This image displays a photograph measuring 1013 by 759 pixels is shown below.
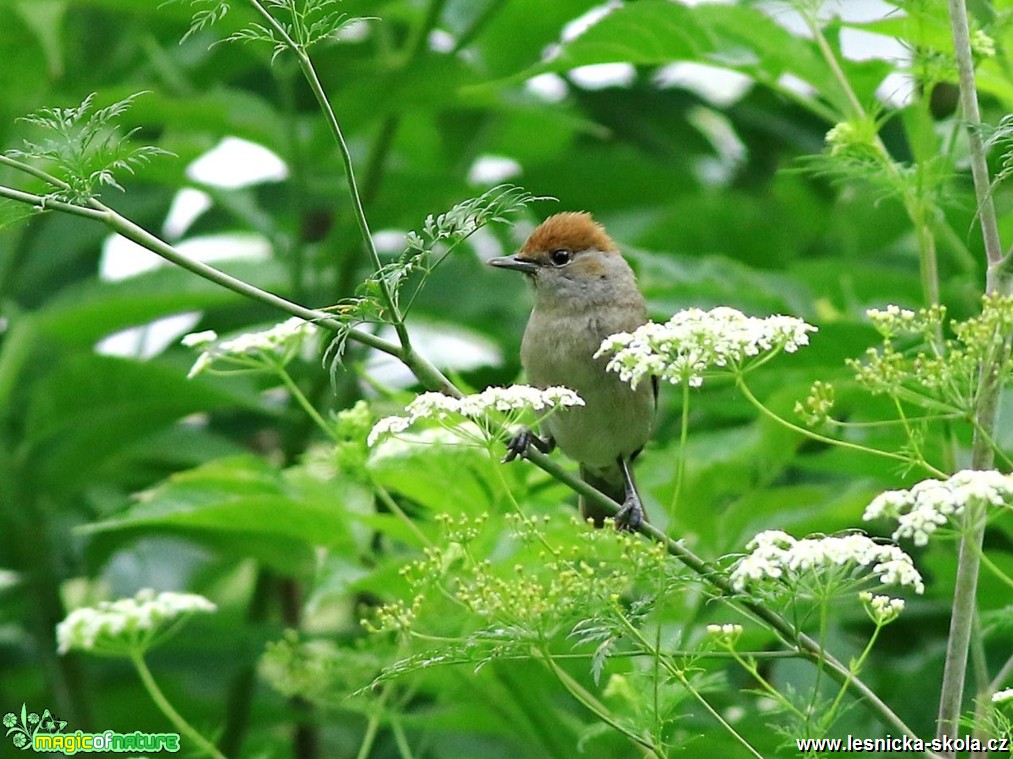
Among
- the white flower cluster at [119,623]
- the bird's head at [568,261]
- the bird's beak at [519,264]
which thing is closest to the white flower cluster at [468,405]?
the white flower cluster at [119,623]

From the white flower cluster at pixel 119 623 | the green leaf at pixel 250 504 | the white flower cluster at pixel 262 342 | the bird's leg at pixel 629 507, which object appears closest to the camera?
→ the white flower cluster at pixel 262 342

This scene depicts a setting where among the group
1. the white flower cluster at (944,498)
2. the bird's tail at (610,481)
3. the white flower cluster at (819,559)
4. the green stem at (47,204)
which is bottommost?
the bird's tail at (610,481)

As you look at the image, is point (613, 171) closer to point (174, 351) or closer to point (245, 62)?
point (245, 62)

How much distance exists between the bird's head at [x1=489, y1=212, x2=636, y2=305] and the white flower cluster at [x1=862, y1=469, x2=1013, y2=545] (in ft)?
9.09

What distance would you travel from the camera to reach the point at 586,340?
4695mm

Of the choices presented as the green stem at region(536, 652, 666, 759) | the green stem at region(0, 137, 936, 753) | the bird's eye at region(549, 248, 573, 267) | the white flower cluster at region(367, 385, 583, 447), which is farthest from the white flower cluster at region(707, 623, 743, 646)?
the bird's eye at region(549, 248, 573, 267)

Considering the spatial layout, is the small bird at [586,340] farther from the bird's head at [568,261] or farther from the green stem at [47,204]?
the green stem at [47,204]

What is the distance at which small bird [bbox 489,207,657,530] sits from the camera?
461 centimetres

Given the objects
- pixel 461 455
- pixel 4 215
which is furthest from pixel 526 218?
pixel 4 215

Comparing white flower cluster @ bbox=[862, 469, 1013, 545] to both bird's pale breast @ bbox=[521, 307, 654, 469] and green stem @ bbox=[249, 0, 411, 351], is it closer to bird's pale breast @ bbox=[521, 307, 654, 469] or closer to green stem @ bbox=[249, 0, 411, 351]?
green stem @ bbox=[249, 0, 411, 351]

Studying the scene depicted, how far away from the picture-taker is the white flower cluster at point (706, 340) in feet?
7.92

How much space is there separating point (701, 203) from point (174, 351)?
199 centimetres

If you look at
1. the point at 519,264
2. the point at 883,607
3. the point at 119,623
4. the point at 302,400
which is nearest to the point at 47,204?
the point at 302,400

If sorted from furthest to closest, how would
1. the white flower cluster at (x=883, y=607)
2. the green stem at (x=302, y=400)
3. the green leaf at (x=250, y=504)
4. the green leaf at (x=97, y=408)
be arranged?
1. the green leaf at (x=97, y=408)
2. the green leaf at (x=250, y=504)
3. the green stem at (x=302, y=400)
4. the white flower cluster at (x=883, y=607)
